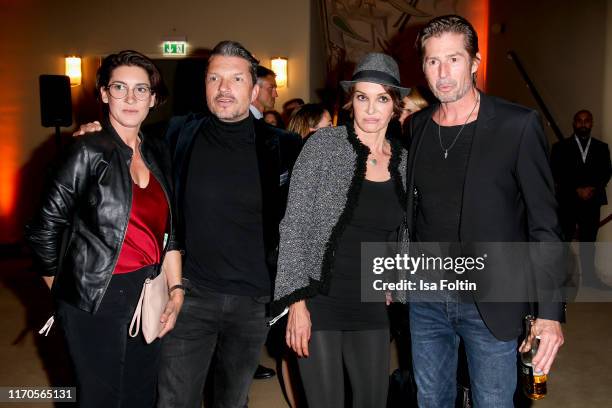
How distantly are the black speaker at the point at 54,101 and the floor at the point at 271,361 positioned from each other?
1824mm

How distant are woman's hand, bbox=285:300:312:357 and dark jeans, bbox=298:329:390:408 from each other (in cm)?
4

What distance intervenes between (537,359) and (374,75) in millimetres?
1091

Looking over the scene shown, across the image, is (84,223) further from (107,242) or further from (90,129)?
(90,129)

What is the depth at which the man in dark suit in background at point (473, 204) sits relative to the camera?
1873mm

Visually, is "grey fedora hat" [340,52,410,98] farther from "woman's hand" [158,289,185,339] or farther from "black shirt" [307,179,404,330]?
"woman's hand" [158,289,185,339]

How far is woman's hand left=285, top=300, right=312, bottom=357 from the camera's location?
6.70 ft

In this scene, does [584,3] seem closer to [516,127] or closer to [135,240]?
[516,127]

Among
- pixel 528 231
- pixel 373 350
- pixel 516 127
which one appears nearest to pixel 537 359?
pixel 528 231

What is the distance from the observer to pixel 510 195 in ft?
6.39

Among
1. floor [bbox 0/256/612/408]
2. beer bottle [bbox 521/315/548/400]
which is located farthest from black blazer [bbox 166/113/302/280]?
floor [bbox 0/256/612/408]

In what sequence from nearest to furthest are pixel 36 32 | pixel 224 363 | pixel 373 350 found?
1. pixel 373 350
2. pixel 224 363
3. pixel 36 32

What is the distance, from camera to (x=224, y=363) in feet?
7.63
